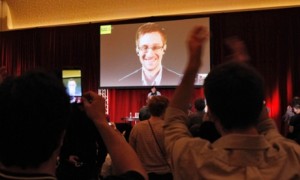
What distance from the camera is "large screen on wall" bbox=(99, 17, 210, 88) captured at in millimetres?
10367

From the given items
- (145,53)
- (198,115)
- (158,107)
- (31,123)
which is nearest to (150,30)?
(145,53)

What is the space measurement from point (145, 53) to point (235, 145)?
31.5 feet

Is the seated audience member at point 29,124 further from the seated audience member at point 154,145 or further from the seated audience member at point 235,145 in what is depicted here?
the seated audience member at point 154,145

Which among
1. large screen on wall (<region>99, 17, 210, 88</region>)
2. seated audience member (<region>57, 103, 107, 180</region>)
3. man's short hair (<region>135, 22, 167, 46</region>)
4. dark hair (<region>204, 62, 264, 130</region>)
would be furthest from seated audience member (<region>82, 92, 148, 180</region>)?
man's short hair (<region>135, 22, 167, 46</region>)

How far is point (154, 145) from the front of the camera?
3.19 m

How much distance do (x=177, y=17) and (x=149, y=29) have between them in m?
0.81

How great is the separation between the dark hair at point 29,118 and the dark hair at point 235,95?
1.43 feet

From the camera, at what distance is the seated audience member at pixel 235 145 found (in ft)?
3.48

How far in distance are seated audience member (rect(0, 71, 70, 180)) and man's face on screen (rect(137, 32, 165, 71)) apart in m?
9.61

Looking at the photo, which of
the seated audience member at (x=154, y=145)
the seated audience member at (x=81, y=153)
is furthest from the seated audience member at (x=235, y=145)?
the seated audience member at (x=154, y=145)

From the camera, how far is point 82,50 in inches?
467

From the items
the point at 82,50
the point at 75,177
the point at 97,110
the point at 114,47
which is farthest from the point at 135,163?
the point at 82,50

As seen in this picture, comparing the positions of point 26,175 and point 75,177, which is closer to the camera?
point 26,175

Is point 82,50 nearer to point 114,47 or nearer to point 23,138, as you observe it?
point 114,47
